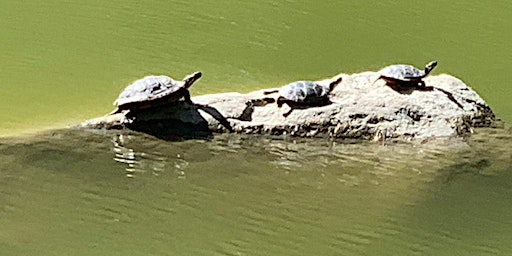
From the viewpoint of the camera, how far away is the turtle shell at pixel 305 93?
4.99 metres

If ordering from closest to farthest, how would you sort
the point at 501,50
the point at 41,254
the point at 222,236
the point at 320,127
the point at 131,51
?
the point at 41,254 < the point at 222,236 < the point at 320,127 < the point at 131,51 < the point at 501,50

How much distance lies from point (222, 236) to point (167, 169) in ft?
2.26

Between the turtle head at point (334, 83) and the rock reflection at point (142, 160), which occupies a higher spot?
the turtle head at point (334, 83)

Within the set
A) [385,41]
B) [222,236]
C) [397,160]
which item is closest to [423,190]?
[397,160]

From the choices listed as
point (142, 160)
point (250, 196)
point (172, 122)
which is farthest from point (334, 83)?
point (142, 160)

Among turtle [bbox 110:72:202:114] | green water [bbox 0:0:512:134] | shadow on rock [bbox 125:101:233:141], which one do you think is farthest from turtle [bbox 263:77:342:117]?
green water [bbox 0:0:512:134]

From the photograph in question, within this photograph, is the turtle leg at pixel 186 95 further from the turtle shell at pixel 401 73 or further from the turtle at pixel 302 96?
the turtle shell at pixel 401 73

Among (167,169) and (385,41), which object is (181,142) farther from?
(385,41)

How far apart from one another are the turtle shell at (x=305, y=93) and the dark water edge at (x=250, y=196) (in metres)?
0.26

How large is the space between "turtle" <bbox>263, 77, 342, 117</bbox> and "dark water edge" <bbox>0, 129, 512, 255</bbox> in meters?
0.25

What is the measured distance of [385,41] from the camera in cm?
734

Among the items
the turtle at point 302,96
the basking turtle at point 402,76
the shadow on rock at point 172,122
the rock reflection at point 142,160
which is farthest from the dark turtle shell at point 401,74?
the rock reflection at point 142,160

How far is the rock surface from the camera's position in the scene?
16.1ft

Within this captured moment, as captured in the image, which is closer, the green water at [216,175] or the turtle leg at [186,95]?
the green water at [216,175]
